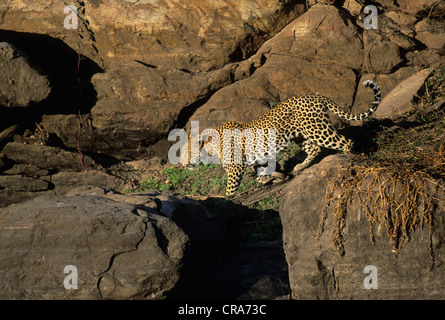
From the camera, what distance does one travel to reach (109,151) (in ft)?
40.4

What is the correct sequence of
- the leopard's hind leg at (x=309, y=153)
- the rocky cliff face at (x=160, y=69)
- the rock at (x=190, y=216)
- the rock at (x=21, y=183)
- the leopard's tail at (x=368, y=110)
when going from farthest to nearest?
the rocky cliff face at (x=160, y=69), the rock at (x=21, y=183), the leopard's hind leg at (x=309, y=153), the leopard's tail at (x=368, y=110), the rock at (x=190, y=216)

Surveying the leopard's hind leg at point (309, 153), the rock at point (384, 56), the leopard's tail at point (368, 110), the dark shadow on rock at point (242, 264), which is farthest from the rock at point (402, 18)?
the dark shadow on rock at point (242, 264)

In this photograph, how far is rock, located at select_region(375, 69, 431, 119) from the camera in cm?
1077

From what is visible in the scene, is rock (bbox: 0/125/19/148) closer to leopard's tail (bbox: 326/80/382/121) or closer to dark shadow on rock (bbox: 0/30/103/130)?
dark shadow on rock (bbox: 0/30/103/130)

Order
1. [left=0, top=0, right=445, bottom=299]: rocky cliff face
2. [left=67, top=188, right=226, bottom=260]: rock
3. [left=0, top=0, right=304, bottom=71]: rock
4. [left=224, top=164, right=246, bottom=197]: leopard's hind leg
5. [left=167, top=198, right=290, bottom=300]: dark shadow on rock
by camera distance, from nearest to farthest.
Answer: [left=167, top=198, right=290, bottom=300]: dark shadow on rock
[left=67, top=188, right=226, bottom=260]: rock
[left=224, top=164, right=246, bottom=197]: leopard's hind leg
[left=0, top=0, right=445, bottom=299]: rocky cliff face
[left=0, top=0, right=304, bottom=71]: rock

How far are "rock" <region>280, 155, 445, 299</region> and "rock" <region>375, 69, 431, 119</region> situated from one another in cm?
531

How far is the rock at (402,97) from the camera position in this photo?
10.8 meters

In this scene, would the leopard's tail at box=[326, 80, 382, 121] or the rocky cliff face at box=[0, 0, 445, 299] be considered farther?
the rocky cliff face at box=[0, 0, 445, 299]

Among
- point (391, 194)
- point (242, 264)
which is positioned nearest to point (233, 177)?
point (242, 264)

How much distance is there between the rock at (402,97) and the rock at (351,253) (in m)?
5.31

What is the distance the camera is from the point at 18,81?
1090cm

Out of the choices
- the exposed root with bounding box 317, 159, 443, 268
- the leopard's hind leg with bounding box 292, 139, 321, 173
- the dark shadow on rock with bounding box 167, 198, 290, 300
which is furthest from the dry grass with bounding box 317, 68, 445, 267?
the leopard's hind leg with bounding box 292, 139, 321, 173

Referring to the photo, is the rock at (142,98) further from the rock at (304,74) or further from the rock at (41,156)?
the rock at (41,156)
